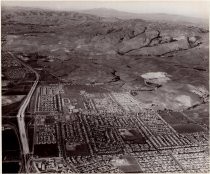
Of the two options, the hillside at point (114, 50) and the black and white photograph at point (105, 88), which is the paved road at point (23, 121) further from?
the hillside at point (114, 50)

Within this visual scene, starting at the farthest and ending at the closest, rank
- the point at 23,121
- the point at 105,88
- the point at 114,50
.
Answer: the point at 114,50 < the point at 105,88 < the point at 23,121

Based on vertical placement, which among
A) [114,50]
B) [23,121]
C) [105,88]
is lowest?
[23,121]

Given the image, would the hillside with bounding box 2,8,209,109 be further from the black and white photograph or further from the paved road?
the paved road

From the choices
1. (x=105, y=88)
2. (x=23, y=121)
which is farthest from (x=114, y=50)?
(x=23, y=121)

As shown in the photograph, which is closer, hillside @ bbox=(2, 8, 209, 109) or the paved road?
the paved road

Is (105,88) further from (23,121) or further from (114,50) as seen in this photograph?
(114,50)

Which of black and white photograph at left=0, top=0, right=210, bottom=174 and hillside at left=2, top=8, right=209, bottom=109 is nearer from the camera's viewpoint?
black and white photograph at left=0, top=0, right=210, bottom=174

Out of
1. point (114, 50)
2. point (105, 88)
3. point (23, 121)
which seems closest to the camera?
point (23, 121)

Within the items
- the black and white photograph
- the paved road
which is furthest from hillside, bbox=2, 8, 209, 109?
the paved road

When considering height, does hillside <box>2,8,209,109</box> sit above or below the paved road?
above
